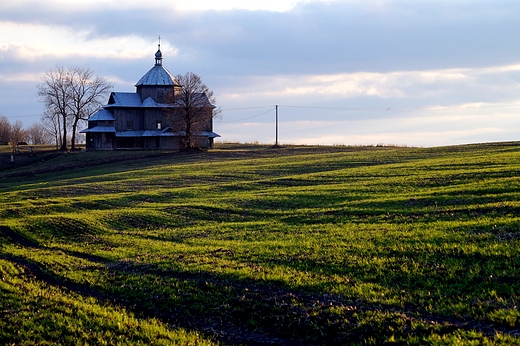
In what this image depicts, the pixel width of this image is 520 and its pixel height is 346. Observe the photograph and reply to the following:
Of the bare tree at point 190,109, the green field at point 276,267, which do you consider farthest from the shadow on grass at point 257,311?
the bare tree at point 190,109

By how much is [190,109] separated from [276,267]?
7110 cm

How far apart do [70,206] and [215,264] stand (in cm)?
1940

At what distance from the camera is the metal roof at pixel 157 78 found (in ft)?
319

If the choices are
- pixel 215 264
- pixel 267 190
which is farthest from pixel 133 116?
pixel 215 264

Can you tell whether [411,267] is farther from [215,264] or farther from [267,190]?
[267,190]

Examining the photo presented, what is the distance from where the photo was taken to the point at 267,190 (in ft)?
124

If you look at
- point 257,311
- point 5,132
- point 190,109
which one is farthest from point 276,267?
point 5,132

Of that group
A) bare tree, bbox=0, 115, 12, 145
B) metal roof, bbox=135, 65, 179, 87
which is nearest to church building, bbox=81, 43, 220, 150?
metal roof, bbox=135, 65, 179, 87

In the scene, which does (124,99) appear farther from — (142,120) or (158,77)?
(158,77)

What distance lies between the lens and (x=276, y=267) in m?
15.8

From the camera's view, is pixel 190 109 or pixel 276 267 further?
pixel 190 109

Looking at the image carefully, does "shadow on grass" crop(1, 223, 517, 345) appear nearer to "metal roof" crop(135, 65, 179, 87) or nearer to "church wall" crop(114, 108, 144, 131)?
"church wall" crop(114, 108, 144, 131)

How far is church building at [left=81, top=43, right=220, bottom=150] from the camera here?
94.1 meters

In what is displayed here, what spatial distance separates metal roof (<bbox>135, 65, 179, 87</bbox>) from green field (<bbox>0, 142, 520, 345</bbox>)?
6522 centimetres
